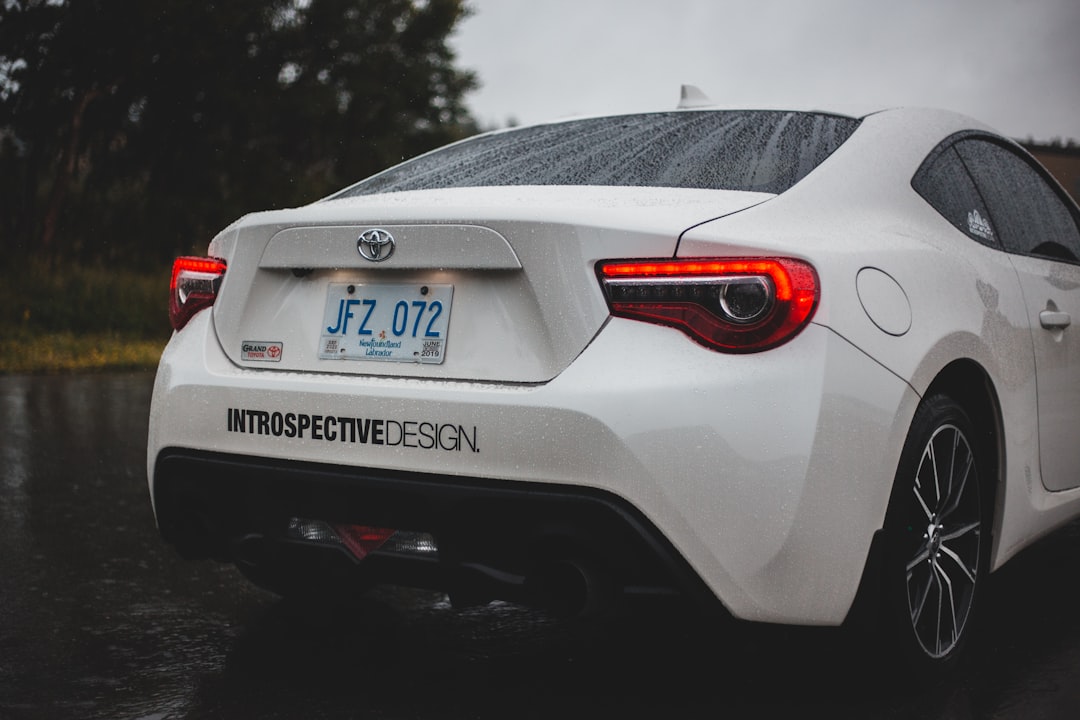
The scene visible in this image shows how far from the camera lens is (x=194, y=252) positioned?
76.0 feet

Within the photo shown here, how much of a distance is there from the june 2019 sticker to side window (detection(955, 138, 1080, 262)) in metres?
2.08

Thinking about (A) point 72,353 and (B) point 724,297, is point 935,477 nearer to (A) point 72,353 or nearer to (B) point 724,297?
(B) point 724,297

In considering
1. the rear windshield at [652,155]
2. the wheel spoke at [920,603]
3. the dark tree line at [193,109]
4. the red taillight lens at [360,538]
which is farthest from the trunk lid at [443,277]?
the dark tree line at [193,109]

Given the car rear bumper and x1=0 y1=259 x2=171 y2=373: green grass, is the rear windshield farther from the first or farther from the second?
x1=0 y1=259 x2=171 y2=373: green grass

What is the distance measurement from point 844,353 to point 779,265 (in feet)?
0.76

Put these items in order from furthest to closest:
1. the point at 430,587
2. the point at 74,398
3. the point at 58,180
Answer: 1. the point at 58,180
2. the point at 74,398
3. the point at 430,587

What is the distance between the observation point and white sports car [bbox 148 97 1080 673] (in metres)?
2.61

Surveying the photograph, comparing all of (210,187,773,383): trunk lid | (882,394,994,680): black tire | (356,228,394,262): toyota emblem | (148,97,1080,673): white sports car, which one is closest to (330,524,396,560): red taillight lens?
(148,97,1080,673): white sports car

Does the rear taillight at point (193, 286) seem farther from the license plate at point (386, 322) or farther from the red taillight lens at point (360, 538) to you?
the red taillight lens at point (360, 538)

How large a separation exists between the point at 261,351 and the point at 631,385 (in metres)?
1.03

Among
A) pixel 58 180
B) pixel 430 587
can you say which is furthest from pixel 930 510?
pixel 58 180

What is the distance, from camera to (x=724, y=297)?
2637 millimetres

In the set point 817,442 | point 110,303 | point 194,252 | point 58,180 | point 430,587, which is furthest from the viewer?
point 194,252

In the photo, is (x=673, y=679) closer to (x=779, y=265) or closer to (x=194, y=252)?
(x=779, y=265)
